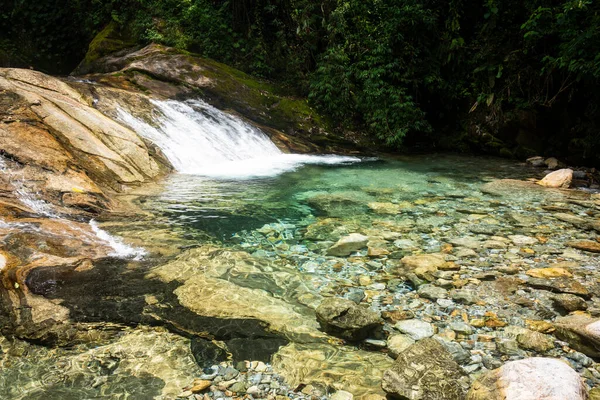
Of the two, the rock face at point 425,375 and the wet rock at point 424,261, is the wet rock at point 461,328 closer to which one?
the rock face at point 425,375

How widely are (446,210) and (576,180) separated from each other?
4300 millimetres

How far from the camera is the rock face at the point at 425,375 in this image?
229 cm

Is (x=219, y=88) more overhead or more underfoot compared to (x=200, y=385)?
more overhead

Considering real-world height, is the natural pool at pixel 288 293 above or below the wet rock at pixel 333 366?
above

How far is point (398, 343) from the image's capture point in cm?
289

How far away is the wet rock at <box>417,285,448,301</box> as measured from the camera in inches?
139

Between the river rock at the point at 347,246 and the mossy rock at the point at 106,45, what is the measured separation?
13.1 metres

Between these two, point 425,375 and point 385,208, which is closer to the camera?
point 425,375

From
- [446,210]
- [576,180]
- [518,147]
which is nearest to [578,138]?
[518,147]

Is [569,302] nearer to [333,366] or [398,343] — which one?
[398,343]

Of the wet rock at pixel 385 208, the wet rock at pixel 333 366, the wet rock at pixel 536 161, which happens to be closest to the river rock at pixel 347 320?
the wet rock at pixel 333 366

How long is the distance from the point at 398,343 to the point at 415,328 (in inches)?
10.0

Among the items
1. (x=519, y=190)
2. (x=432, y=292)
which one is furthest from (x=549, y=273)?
(x=519, y=190)

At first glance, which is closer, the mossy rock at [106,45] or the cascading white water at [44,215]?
the cascading white water at [44,215]
